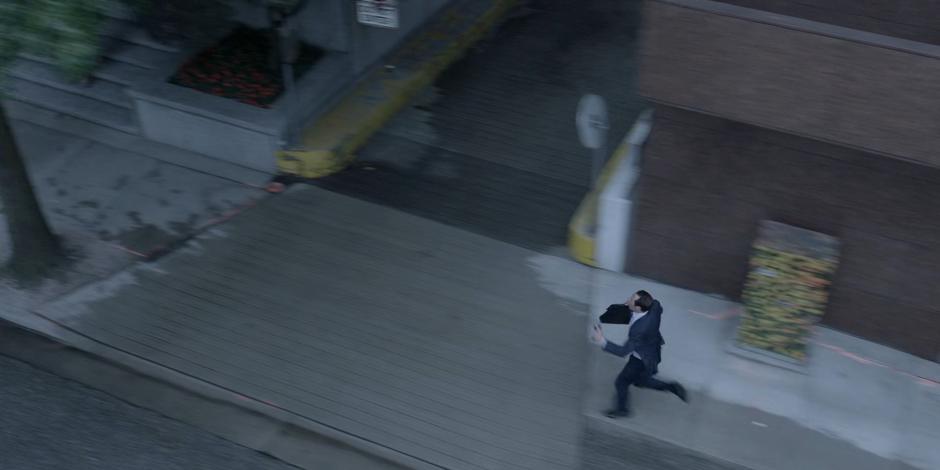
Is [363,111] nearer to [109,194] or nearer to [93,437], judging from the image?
[109,194]

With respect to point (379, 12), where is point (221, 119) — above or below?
below

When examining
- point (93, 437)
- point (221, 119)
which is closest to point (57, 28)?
point (93, 437)

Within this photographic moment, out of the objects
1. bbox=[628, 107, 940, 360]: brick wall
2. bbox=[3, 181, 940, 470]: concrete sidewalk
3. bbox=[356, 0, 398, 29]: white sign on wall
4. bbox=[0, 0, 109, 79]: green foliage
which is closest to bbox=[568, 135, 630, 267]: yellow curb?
bbox=[3, 181, 940, 470]: concrete sidewalk

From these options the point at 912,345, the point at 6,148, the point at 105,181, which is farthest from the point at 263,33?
the point at 912,345

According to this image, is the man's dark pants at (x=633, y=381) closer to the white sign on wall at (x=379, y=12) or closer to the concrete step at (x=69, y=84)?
the white sign on wall at (x=379, y=12)

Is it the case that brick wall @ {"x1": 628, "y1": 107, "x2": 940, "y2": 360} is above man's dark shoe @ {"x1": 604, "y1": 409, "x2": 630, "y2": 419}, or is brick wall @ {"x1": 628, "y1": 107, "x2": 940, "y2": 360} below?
above

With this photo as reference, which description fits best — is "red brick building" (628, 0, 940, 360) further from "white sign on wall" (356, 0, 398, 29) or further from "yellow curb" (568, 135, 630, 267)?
"white sign on wall" (356, 0, 398, 29)
